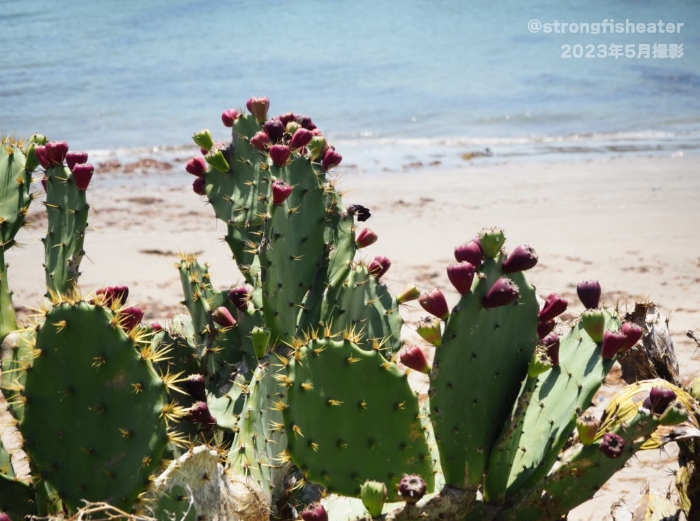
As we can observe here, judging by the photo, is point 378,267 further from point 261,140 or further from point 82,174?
point 82,174

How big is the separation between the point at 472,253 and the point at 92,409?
2.70 feet

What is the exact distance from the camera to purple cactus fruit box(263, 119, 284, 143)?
2.44m

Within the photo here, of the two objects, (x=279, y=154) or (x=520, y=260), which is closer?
(x=520, y=260)

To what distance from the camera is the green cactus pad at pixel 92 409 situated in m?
1.74

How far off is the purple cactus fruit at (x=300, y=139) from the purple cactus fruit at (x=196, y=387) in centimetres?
66

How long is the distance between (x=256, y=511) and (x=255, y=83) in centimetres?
1368

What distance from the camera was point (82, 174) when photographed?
2520 millimetres

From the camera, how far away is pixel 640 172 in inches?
332

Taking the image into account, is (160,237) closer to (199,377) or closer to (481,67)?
(199,377)

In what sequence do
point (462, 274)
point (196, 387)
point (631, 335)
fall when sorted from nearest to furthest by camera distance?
point (462, 274) < point (631, 335) < point (196, 387)

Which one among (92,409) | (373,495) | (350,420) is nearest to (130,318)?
(92,409)

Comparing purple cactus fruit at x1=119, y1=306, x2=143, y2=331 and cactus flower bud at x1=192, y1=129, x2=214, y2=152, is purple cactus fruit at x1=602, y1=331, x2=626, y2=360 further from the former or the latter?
cactus flower bud at x1=192, y1=129, x2=214, y2=152

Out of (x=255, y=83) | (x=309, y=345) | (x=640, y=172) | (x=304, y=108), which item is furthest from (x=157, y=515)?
(x=255, y=83)

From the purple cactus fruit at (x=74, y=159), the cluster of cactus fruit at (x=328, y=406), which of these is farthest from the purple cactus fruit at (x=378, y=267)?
the purple cactus fruit at (x=74, y=159)
